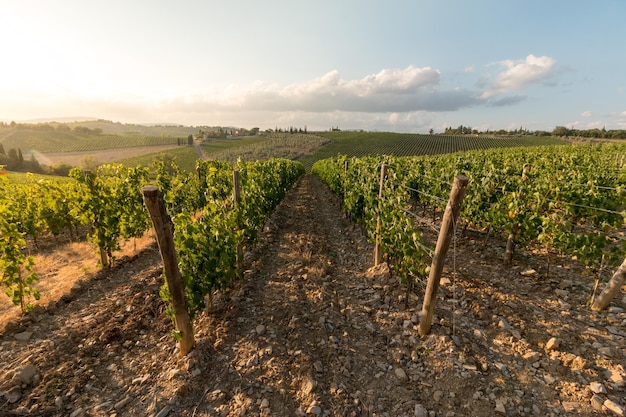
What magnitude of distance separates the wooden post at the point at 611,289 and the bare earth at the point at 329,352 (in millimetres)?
177

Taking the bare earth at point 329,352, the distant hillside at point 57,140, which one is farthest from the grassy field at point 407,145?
the distant hillside at point 57,140

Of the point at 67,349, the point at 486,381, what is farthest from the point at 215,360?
the point at 486,381

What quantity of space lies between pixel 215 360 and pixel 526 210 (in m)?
7.75

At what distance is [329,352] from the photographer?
4.73 m

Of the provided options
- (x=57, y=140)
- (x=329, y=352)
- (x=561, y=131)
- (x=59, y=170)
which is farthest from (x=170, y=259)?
(x=57, y=140)

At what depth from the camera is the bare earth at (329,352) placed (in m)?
3.79

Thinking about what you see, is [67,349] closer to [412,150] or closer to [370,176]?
[370,176]

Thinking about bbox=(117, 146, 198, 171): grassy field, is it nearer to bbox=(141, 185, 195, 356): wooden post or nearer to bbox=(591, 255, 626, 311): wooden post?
bbox=(141, 185, 195, 356): wooden post

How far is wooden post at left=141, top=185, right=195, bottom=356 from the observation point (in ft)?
12.3

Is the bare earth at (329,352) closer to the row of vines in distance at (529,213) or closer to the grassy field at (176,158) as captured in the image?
the row of vines in distance at (529,213)

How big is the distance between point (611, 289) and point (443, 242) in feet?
11.6

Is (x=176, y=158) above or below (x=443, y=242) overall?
below

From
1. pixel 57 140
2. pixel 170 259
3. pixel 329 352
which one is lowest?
pixel 329 352

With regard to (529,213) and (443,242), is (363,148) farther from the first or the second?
(443,242)
